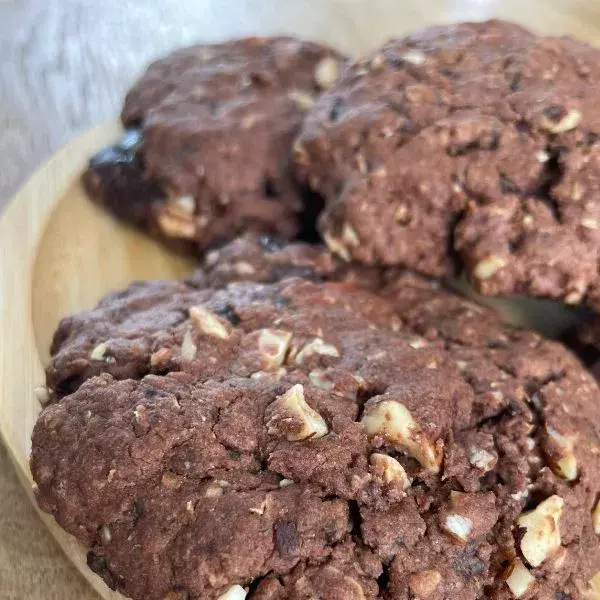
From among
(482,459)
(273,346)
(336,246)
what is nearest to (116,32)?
(336,246)

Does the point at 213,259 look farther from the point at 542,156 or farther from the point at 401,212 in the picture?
the point at 542,156

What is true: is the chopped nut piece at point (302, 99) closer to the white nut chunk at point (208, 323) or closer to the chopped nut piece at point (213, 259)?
the chopped nut piece at point (213, 259)

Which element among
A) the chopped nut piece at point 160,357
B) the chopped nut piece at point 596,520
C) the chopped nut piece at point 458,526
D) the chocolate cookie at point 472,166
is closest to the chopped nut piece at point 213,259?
the chocolate cookie at point 472,166

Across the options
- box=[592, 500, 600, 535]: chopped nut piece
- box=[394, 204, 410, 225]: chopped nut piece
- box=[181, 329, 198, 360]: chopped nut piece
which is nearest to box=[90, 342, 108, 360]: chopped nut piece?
box=[181, 329, 198, 360]: chopped nut piece

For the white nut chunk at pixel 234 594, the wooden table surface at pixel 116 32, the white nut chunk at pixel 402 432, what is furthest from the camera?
the wooden table surface at pixel 116 32

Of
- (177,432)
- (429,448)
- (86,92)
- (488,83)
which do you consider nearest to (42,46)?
(86,92)

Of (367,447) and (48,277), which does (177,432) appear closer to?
(367,447)

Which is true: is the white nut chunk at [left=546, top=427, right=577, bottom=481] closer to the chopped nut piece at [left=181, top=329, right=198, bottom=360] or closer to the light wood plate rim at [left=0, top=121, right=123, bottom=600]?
the chopped nut piece at [left=181, top=329, right=198, bottom=360]
